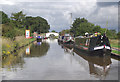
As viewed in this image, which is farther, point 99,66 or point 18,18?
point 18,18

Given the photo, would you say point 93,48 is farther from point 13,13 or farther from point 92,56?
point 13,13

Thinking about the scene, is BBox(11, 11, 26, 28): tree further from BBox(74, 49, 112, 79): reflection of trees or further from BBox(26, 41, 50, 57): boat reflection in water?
BBox(74, 49, 112, 79): reflection of trees

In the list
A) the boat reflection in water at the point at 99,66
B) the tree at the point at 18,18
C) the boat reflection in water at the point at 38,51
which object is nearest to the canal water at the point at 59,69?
the boat reflection in water at the point at 99,66

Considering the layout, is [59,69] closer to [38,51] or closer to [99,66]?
[99,66]

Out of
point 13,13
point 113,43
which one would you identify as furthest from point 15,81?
point 13,13

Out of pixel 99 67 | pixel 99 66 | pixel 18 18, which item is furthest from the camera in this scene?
pixel 18 18

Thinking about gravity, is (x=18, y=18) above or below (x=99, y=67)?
above

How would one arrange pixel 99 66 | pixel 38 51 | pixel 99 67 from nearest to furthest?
1. pixel 99 67
2. pixel 99 66
3. pixel 38 51

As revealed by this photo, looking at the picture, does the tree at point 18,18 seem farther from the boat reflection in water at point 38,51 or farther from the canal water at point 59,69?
the canal water at point 59,69

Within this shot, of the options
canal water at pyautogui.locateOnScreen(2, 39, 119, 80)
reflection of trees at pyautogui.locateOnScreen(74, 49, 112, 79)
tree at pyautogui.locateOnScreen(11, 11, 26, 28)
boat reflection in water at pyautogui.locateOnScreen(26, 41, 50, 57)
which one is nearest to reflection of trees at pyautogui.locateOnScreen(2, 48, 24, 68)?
canal water at pyautogui.locateOnScreen(2, 39, 119, 80)

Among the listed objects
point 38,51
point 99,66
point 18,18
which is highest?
point 18,18

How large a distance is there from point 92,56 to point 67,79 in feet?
36.6

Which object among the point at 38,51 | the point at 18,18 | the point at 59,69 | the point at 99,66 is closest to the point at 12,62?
the point at 59,69

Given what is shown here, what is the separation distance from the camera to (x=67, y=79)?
9930 millimetres
